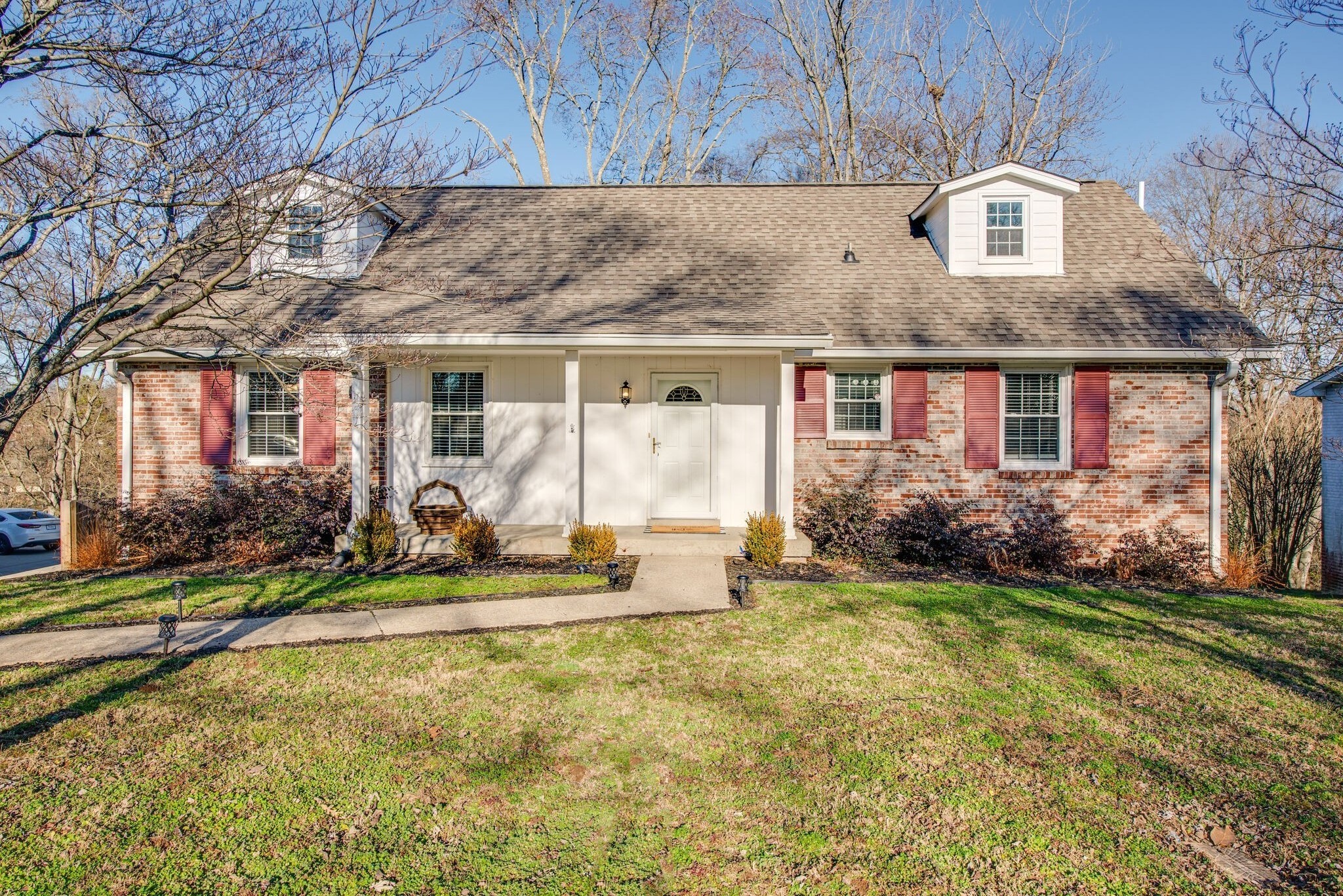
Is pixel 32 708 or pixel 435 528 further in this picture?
pixel 435 528

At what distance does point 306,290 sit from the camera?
10992mm

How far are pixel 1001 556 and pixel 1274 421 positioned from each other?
437 inches

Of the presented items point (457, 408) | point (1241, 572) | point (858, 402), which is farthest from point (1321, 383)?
point (457, 408)

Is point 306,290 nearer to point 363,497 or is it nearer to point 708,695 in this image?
point 363,497

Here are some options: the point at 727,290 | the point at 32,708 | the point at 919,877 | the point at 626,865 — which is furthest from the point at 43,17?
the point at 727,290

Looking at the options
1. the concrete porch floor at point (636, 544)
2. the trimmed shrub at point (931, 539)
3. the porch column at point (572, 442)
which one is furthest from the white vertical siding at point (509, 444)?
the trimmed shrub at point (931, 539)

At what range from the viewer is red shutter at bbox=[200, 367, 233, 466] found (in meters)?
10.7

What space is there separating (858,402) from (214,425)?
9.23 metres

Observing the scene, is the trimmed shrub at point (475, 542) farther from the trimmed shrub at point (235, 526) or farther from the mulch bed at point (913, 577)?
the mulch bed at point (913, 577)

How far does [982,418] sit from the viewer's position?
34.3ft

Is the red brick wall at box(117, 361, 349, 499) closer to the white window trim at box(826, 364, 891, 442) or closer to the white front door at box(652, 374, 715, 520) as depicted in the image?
the white front door at box(652, 374, 715, 520)

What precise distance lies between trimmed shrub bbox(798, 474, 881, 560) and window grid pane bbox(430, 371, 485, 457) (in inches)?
192

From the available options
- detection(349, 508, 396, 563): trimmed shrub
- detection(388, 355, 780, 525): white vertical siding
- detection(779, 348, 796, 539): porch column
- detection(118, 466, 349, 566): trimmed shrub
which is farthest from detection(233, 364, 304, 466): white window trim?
detection(779, 348, 796, 539): porch column

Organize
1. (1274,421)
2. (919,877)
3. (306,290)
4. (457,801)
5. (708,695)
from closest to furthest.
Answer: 1. (919,877)
2. (457,801)
3. (708,695)
4. (306,290)
5. (1274,421)
